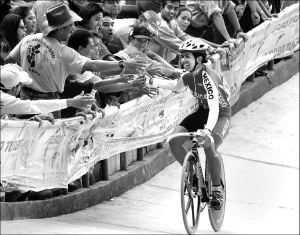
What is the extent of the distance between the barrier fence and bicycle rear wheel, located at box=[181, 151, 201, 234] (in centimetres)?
106

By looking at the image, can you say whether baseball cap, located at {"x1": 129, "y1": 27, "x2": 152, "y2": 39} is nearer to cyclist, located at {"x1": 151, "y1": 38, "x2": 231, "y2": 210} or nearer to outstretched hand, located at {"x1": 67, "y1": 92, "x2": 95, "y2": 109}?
cyclist, located at {"x1": 151, "y1": 38, "x2": 231, "y2": 210}

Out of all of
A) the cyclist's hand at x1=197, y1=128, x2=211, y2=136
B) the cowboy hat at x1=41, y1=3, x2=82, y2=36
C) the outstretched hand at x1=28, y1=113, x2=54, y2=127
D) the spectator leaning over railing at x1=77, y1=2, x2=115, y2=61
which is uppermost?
the cowboy hat at x1=41, y1=3, x2=82, y2=36

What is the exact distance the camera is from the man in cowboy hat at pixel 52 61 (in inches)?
470

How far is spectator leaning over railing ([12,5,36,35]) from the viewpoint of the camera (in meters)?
13.1

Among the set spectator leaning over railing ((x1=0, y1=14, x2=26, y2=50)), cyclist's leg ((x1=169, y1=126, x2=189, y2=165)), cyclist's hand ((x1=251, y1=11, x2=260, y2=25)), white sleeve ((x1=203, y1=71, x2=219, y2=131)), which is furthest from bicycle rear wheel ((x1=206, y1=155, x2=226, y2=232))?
cyclist's hand ((x1=251, y1=11, x2=260, y2=25))

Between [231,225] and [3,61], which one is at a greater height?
[3,61]

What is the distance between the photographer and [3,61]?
12.1 m

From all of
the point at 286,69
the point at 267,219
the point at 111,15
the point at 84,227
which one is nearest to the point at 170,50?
the point at 111,15

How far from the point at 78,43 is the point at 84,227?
2.18 metres

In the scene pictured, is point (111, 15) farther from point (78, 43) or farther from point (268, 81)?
point (268, 81)

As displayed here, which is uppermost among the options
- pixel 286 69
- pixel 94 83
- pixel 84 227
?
pixel 94 83

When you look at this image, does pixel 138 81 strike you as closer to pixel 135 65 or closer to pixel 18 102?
pixel 135 65

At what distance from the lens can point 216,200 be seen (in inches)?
503

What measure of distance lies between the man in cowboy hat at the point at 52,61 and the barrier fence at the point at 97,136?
0.48 m
